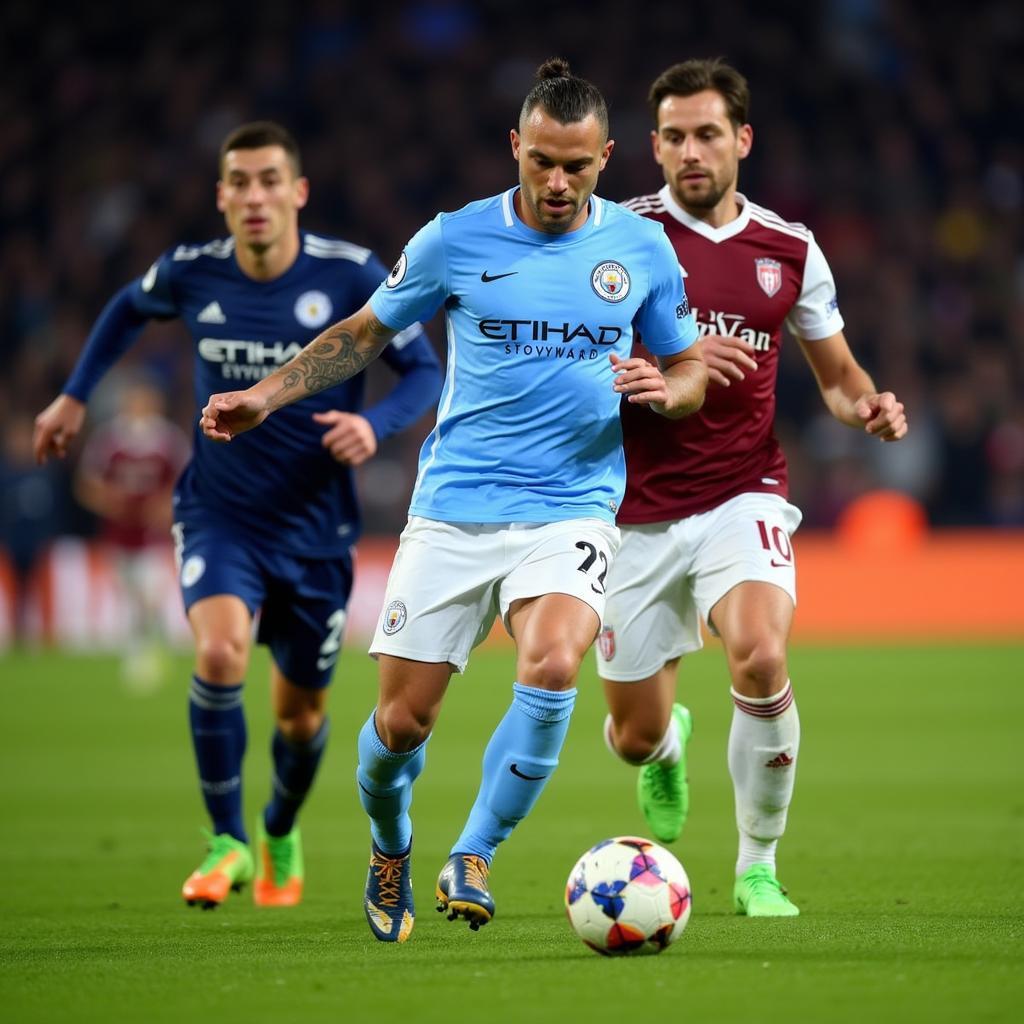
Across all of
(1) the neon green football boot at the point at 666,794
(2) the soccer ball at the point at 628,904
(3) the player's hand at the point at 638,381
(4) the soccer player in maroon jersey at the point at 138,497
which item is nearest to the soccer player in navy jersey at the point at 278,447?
(1) the neon green football boot at the point at 666,794

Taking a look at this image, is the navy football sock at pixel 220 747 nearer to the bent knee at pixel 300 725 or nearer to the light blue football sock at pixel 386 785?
the bent knee at pixel 300 725

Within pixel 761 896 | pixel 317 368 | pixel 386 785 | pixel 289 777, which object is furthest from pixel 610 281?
pixel 289 777

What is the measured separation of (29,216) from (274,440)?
17.4 meters

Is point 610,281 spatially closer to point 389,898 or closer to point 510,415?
point 510,415

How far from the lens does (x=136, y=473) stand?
56.7 feet

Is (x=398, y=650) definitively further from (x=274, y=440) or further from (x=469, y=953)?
(x=274, y=440)

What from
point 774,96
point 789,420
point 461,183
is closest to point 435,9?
point 461,183

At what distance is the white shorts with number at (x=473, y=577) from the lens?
545 cm

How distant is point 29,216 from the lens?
76.9 feet

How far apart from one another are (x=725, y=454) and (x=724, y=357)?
50 centimetres

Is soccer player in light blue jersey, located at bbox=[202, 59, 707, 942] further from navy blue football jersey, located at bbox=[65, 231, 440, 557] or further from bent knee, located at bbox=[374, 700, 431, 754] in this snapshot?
navy blue football jersey, located at bbox=[65, 231, 440, 557]

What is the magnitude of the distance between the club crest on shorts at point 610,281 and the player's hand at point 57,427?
2.68m

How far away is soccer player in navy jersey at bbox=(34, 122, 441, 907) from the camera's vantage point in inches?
284

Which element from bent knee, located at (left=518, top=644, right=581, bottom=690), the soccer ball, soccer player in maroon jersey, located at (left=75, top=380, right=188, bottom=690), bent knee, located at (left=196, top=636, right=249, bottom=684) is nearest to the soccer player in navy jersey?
bent knee, located at (left=196, top=636, right=249, bottom=684)
